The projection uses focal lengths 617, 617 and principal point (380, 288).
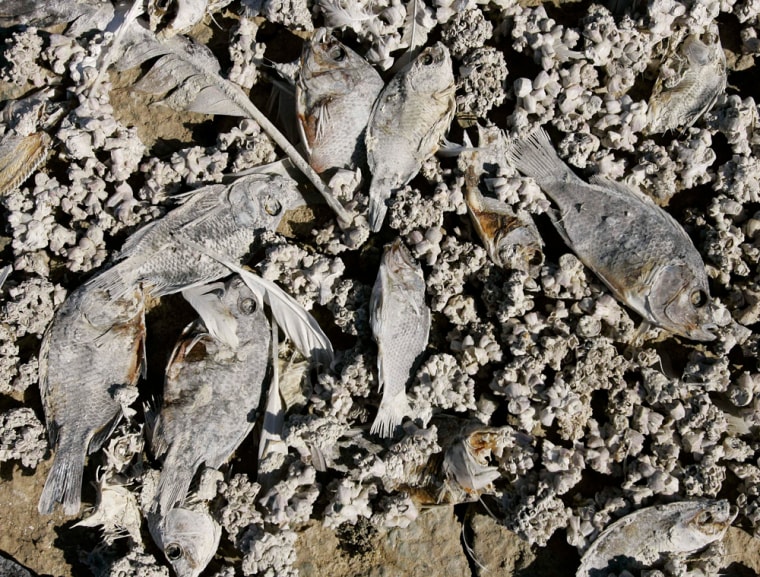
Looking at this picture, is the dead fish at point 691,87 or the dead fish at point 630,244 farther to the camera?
the dead fish at point 691,87

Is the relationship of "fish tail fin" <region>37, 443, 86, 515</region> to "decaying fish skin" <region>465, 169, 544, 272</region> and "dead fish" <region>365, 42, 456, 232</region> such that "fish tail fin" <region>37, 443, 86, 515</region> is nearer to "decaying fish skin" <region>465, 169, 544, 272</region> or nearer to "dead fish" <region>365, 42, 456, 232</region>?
"dead fish" <region>365, 42, 456, 232</region>

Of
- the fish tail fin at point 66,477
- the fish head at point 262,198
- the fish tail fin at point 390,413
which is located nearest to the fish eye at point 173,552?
the fish tail fin at point 66,477

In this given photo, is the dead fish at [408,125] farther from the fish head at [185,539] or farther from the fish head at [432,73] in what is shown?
the fish head at [185,539]

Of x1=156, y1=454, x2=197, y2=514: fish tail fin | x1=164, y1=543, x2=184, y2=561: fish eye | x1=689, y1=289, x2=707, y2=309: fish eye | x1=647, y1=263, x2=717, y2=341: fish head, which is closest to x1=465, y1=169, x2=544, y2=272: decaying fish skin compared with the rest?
x1=647, y1=263, x2=717, y2=341: fish head

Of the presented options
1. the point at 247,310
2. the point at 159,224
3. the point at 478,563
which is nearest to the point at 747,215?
the point at 478,563

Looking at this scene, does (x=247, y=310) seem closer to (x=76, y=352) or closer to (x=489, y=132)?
(x=76, y=352)

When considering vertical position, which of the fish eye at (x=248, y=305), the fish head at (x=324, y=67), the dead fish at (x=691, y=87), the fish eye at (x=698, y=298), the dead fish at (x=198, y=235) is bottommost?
the fish eye at (x=698, y=298)
